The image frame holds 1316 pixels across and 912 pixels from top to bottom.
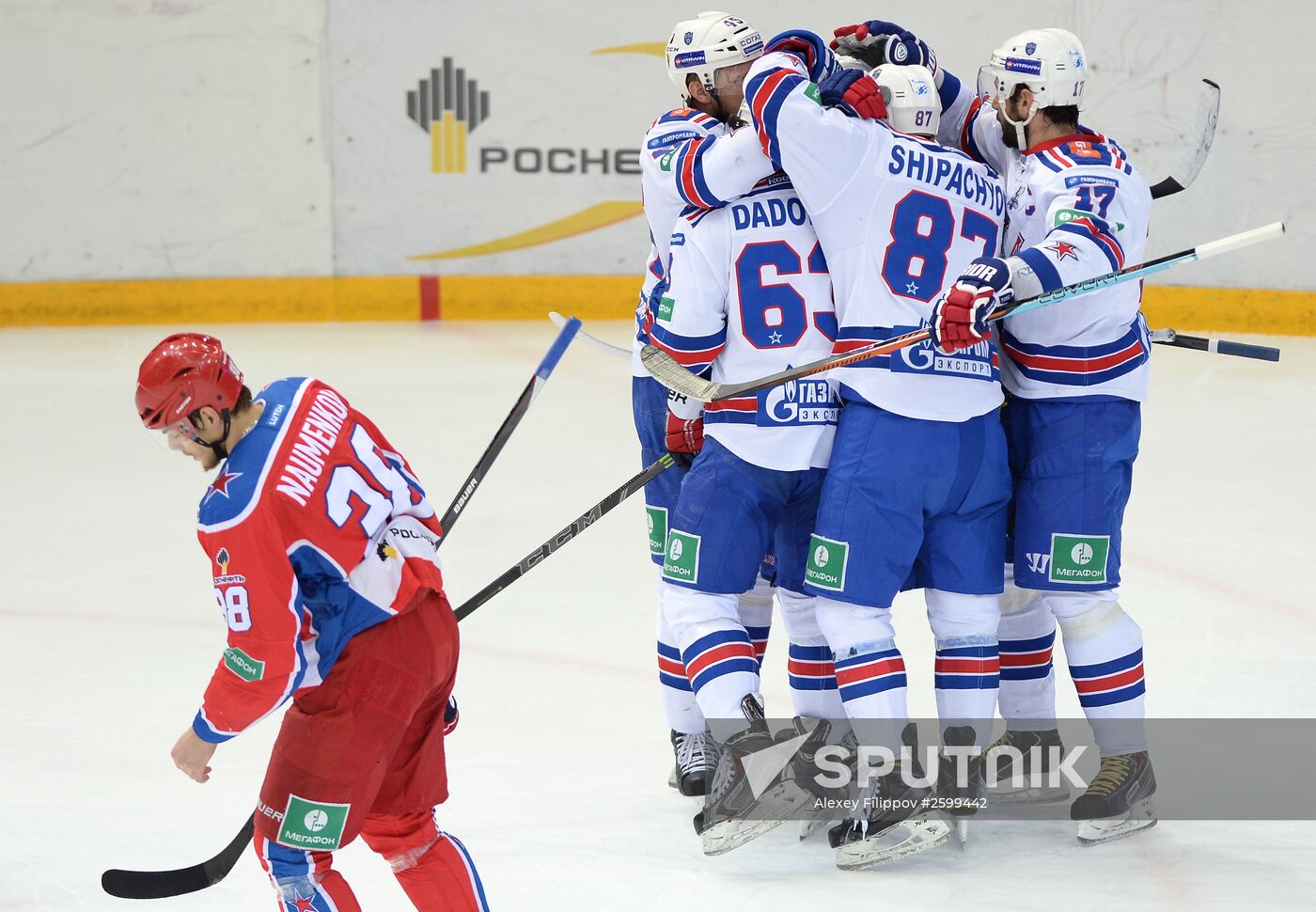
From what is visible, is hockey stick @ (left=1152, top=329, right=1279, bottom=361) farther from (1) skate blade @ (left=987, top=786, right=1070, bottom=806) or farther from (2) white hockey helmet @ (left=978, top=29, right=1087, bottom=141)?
(1) skate blade @ (left=987, top=786, right=1070, bottom=806)

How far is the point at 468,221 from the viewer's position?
30.2ft

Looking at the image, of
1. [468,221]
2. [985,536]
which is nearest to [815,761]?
[985,536]

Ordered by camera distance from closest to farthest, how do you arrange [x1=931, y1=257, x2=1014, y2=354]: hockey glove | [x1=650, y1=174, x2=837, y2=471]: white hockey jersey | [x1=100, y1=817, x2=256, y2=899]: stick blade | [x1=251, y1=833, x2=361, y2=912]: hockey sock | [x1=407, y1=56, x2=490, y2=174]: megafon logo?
[x1=251, y1=833, x2=361, y2=912]: hockey sock < [x1=100, y1=817, x2=256, y2=899]: stick blade < [x1=931, y1=257, x2=1014, y2=354]: hockey glove < [x1=650, y1=174, x2=837, y2=471]: white hockey jersey < [x1=407, y1=56, x2=490, y2=174]: megafon logo

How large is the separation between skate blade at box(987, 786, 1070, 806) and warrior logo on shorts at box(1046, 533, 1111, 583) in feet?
→ 1.60

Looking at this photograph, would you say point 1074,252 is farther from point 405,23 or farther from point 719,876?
point 405,23

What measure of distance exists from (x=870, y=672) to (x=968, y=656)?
20 cm

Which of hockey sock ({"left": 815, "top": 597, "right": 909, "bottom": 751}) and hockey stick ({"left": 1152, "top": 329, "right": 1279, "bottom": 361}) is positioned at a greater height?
hockey stick ({"left": 1152, "top": 329, "right": 1279, "bottom": 361})

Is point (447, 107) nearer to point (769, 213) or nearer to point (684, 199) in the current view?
point (684, 199)

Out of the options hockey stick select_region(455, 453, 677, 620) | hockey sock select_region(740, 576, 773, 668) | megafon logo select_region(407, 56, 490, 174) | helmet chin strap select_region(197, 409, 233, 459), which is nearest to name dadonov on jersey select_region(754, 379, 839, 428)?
hockey stick select_region(455, 453, 677, 620)

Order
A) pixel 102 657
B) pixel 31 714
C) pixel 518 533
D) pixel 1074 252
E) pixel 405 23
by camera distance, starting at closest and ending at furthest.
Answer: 1. pixel 1074 252
2. pixel 31 714
3. pixel 102 657
4. pixel 518 533
5. pixel 405 23

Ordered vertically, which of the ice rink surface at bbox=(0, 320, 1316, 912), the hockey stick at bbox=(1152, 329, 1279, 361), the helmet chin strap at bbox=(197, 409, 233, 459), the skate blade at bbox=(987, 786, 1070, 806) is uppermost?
the helmet chin strap at bbox=(197, 409, 233, 459)

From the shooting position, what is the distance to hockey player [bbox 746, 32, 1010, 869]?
291cm

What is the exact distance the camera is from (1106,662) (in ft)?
10.2

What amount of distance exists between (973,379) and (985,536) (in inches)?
11.0
